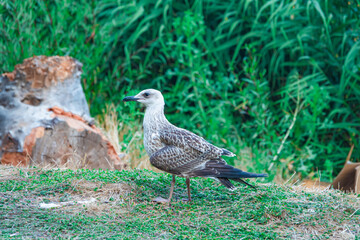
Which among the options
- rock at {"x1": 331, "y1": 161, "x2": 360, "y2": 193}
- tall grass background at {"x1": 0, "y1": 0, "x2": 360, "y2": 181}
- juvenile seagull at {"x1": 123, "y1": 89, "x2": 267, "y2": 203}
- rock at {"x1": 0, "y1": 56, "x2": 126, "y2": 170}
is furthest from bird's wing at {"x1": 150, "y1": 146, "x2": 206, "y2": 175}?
tall grass background at {"x1": 0, "y1": 0, "x2": 360, "y2": 181}

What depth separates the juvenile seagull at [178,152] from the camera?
428 centimetres

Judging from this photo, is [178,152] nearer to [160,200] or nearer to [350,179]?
[160,200]

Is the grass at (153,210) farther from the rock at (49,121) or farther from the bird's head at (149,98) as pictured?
the rock at (49,121)

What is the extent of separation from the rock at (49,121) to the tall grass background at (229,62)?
80 cm

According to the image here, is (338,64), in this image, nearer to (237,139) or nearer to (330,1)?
→ (330,1)

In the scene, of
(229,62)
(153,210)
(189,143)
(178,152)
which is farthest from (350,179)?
(229,62)

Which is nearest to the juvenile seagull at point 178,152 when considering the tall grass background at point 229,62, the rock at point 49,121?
the rock at point 49,121

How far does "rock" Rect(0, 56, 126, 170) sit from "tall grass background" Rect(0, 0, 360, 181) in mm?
802

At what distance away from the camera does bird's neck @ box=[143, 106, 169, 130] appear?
4566mm

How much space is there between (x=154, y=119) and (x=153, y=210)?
92cm

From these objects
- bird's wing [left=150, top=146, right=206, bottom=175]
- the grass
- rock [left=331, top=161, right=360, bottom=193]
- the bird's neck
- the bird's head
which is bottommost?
rock [left=331, top=161, right=360, bottom=193]

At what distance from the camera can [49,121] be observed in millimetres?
5898

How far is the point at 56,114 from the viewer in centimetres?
607

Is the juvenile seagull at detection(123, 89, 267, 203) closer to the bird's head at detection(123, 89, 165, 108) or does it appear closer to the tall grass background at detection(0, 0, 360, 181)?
the bird's head at detection(123, 89, 165, 108)
